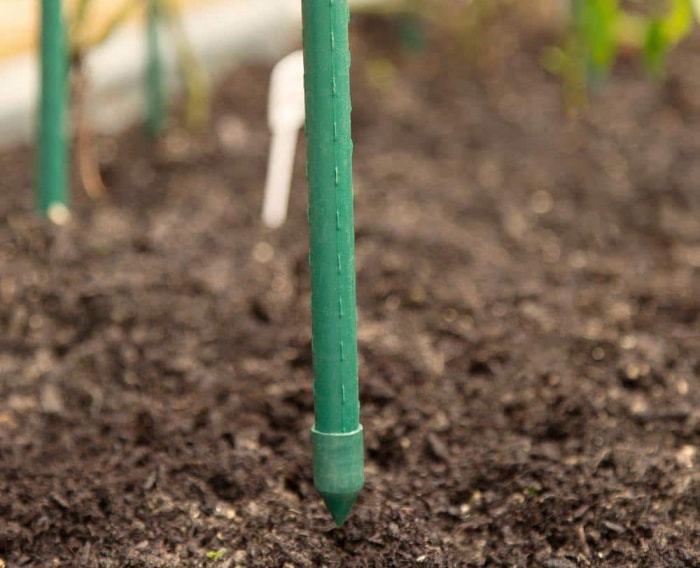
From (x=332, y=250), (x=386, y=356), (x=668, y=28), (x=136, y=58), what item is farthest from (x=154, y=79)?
(x=332, y=250)

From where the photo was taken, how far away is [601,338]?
1.59 m

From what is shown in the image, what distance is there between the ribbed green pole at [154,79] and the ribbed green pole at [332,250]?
4.15 ft

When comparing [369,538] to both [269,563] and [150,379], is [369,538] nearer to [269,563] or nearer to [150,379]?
[269,563]

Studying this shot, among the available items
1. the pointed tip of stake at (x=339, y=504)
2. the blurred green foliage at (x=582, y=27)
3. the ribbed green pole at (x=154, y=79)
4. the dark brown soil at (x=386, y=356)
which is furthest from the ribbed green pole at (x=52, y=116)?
the pointed tip of stake at (x=339, y=504)

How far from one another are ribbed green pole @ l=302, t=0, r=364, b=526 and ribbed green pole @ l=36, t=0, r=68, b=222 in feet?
2.76

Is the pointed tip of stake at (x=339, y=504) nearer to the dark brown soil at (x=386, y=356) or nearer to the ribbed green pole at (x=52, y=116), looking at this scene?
the dark brown soil at (x=386, y=356)

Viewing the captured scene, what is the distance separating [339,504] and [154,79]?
1.39m

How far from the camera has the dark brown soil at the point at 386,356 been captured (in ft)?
3.84

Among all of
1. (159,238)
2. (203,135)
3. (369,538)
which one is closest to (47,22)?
(159,238)

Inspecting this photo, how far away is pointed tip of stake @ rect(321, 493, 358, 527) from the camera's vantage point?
1.08 m

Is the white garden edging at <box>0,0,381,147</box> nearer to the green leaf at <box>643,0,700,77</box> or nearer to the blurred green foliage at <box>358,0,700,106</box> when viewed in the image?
the blurred green foliage at <box>358,0,700,106</box>

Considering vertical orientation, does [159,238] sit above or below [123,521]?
above

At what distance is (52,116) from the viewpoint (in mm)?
1767

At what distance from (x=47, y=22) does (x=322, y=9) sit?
86 cm
